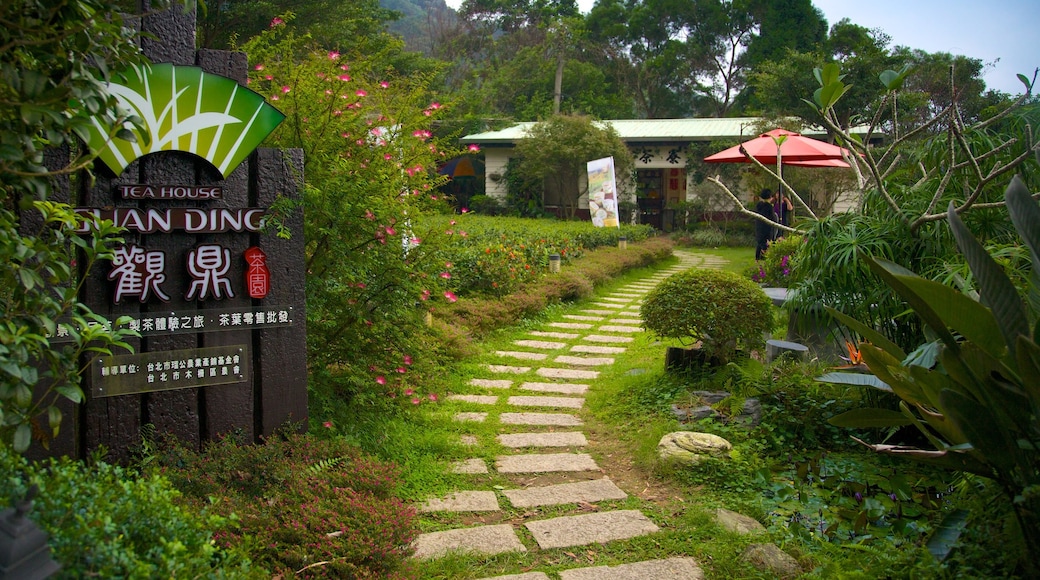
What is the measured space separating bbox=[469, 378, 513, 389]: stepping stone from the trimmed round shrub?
1214 mm

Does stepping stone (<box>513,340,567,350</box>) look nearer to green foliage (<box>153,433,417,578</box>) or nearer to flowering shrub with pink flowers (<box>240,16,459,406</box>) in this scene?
flowering shrub with pink flowers (<box>240,16,459,406</box>)

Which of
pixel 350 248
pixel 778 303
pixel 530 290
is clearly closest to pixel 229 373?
pixel 350 248

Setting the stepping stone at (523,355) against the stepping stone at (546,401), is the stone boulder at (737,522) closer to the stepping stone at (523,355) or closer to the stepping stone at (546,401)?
the stepping stone at (546,401)

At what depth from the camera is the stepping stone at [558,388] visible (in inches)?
240

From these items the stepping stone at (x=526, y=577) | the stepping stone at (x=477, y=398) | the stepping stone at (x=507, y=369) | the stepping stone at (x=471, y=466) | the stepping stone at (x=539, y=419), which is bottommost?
the stepping stone at (x=526, y=577)

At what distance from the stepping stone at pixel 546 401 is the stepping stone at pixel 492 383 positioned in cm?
30

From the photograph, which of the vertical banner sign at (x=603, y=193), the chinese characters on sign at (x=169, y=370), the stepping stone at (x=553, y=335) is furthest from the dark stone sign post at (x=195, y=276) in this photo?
the vertical banner sign at (x=603, y=193)

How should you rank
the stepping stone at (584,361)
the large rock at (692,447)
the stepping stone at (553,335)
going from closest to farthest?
the large rock at (692,447) → the stepping stone at (584,361) → the stepping stone at (553,335)

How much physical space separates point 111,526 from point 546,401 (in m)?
4.28

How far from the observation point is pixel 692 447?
172 inches

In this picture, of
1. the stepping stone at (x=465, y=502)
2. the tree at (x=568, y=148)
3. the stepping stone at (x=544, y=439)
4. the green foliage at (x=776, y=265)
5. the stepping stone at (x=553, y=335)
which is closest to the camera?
the stepping stone at (x=465, y=502)

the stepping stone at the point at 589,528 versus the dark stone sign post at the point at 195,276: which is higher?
the dark stone sign post at the point at 195,276

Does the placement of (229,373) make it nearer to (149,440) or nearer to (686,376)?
(149,440)

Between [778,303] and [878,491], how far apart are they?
349 cm
